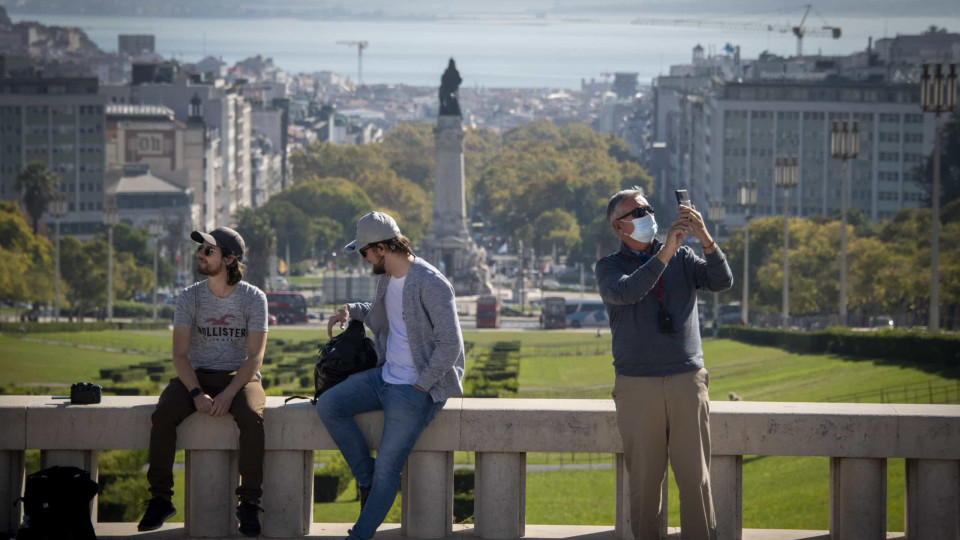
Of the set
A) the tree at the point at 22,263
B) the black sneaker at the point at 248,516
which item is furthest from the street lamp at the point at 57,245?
the black sneaker at the point at 248,516

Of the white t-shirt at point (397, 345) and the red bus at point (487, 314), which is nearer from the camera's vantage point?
the white t-shirt at point (397, 345)

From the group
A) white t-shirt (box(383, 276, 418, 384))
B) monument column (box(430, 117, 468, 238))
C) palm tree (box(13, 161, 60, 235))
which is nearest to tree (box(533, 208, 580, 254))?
monument column (box(430, 117, 468, 238))

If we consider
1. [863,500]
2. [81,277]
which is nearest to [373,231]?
[863,500]

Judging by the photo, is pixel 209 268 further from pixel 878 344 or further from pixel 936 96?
pixel 936 96

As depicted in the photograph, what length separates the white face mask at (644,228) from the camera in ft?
33.7

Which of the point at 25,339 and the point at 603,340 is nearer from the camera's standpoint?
the point at 25,339

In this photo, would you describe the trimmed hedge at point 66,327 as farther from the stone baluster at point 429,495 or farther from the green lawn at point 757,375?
the stone baluster at point 429,495

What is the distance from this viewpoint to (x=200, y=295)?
36.1 ft

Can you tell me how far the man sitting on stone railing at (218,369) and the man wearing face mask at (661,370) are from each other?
246 centimetres

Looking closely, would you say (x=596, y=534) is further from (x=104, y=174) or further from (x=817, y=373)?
(x=104, y=174)

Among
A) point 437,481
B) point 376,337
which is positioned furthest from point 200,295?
point 437,481

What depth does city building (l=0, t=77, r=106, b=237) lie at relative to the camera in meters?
141

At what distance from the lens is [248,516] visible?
10.5 m

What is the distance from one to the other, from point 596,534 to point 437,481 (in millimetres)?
1152
